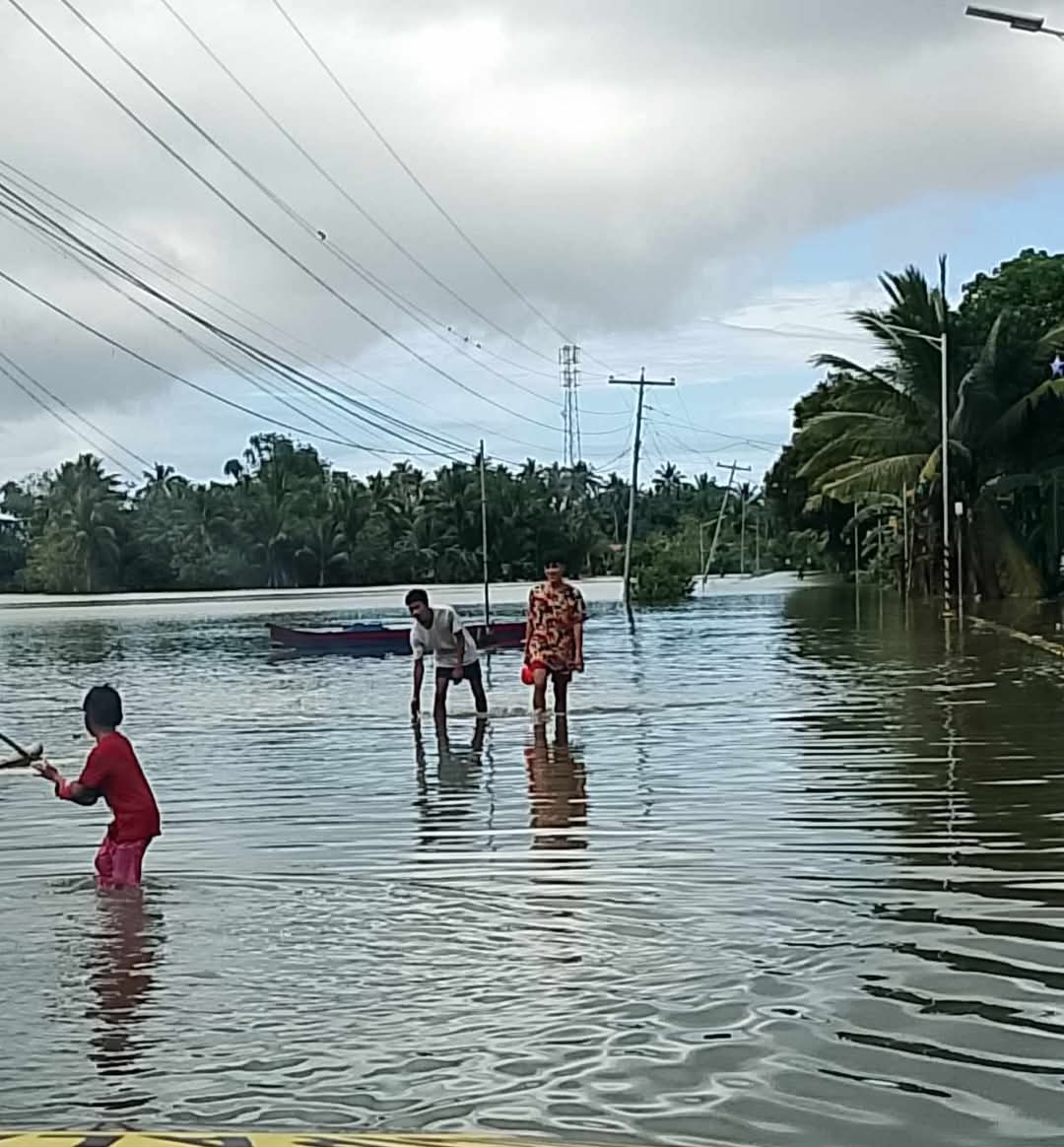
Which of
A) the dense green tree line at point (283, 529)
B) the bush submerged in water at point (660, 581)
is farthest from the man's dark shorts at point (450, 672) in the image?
the dense green tree line at point (283, 529)

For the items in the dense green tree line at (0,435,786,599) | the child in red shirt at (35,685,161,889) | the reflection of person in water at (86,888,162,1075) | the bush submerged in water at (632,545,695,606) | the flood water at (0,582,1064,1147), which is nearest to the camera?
the flood water at (0,582,1064,1147)

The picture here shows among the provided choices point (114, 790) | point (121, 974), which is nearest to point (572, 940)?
point (121, 974)

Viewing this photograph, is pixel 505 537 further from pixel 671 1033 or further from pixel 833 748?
pixel 671 1033

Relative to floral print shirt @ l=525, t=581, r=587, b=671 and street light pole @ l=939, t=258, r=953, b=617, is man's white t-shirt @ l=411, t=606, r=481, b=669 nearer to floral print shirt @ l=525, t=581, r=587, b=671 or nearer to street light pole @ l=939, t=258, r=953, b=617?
floral print shirt @ l=525, t=581, r=587, b=671

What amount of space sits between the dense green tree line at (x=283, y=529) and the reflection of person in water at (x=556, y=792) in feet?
254

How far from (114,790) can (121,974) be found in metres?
1.52

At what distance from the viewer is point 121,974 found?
24.5 ft

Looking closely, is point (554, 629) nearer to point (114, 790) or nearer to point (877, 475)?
point (114, 790)

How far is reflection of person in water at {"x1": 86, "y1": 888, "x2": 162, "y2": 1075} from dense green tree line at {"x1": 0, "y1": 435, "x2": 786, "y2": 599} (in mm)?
84671

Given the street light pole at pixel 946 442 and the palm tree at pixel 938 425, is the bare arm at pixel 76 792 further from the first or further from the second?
the palm tree at pixel 938 425

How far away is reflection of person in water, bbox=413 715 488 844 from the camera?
12188 millimetres

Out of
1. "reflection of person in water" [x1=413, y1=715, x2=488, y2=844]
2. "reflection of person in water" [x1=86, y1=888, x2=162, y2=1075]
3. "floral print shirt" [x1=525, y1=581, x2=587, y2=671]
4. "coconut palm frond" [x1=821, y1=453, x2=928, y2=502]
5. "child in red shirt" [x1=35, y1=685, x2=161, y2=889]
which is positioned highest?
"coconut palm frond" [x1=821, y1=453, x2=928, y2=502]

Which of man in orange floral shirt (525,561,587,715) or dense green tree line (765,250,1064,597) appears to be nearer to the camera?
man in orange floral shirt (525,561,587,715)

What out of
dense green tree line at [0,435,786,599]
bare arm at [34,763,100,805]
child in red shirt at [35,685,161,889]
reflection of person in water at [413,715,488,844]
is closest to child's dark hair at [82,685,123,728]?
child in red shirt at [35,685,161,889]
